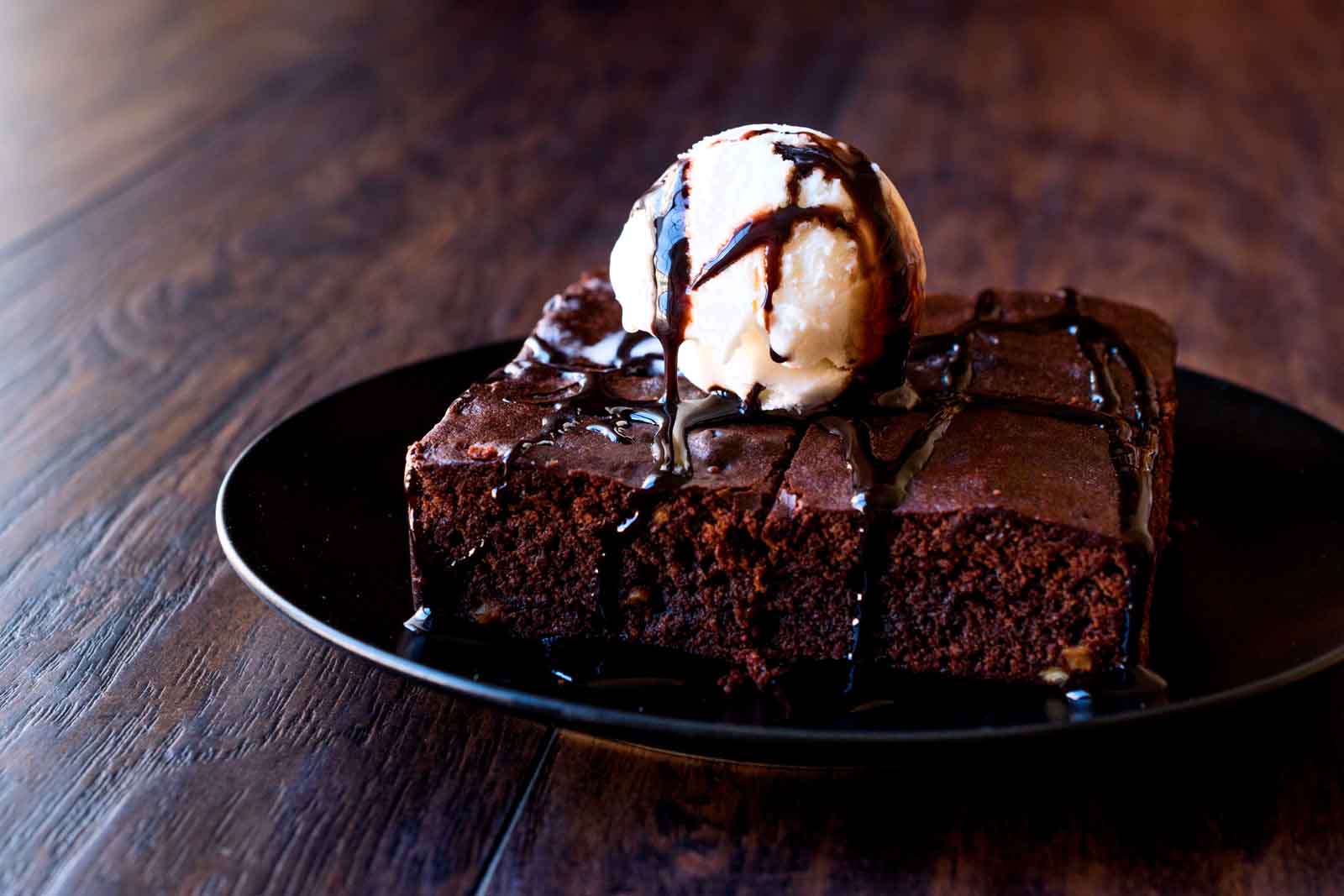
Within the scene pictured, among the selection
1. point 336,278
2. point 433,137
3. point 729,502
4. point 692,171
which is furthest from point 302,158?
point 729,502

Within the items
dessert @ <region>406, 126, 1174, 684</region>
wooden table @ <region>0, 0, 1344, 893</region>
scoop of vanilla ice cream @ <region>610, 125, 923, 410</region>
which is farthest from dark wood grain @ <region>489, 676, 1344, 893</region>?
scoop of vanilla ice cream @ <region>610, 125, 923, 410</region>

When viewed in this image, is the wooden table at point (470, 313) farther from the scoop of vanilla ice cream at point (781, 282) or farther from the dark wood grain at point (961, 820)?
the scoop of vanilla ice cream at point (781, 282)

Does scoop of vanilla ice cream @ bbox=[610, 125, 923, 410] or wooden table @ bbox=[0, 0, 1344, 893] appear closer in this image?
wooden table @ bbox=[0, 0, 1344, 893]

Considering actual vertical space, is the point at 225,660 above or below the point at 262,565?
below

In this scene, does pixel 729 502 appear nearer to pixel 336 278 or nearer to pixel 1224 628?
pixel 1224 628

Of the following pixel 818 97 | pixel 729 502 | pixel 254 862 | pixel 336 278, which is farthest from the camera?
pixel 818 97

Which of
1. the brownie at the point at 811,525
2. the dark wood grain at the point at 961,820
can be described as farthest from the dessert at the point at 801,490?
the dark wood grain at the point at 961,820

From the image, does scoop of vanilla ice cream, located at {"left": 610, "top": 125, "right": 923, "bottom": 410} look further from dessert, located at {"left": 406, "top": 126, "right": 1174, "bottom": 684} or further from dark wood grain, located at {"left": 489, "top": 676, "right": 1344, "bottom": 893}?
dark wood grain, located at {"left": 489, "top": 676, "right": 1344, "bottom": 893}
